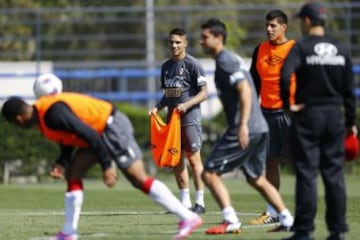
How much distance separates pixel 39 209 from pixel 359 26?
26940 mm

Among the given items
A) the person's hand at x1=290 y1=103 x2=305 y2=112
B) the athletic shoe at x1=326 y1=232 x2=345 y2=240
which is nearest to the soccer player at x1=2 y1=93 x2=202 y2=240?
the athletic shoe at x1=326 y1=232 x2=345 y2=240

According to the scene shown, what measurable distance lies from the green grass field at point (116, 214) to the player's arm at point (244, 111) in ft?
3.33

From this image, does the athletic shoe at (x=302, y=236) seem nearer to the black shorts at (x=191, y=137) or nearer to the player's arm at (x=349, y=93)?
the player's arm at (x=349, y=93)

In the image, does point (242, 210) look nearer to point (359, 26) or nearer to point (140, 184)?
point (140, 184)

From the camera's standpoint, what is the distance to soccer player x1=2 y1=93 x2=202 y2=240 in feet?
36.1

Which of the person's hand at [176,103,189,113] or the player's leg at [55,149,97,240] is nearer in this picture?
the player's leg at [55,149,97,240]

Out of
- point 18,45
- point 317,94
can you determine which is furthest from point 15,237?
point 18,45

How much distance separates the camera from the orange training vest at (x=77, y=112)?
11.1 metres

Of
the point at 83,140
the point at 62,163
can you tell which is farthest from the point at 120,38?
the point at 83,140

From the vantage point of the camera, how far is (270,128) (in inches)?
543

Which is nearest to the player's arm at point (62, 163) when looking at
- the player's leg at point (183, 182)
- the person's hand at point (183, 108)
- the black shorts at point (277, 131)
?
the black shorts at point (277, 131)

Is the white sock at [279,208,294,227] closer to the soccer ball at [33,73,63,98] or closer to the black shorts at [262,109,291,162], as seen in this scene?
the black shorts at [262,109,291,162]

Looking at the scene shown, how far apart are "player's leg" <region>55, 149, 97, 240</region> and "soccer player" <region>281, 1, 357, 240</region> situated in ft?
6.24

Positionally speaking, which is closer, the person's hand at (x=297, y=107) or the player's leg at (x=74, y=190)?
the person's hand at (x=297, y=107)
